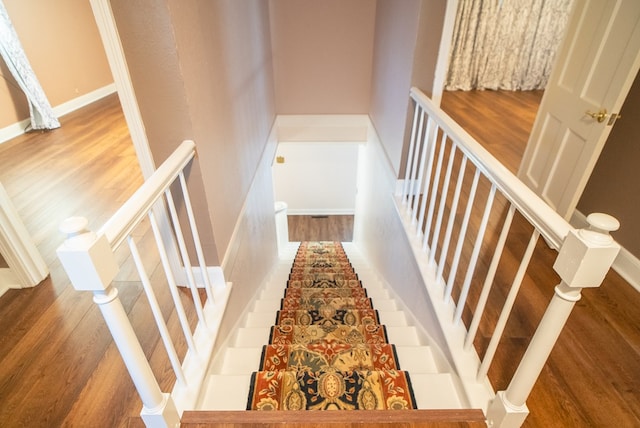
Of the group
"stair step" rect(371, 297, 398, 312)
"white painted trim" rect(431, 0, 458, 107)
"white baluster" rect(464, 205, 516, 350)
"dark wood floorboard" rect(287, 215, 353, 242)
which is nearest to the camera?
"white baluster" rect(464, 205, 516, 350)

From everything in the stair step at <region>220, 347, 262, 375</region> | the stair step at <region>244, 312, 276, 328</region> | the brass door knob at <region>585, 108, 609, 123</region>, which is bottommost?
the stair step at <region>244, 312, 276, 328</region>

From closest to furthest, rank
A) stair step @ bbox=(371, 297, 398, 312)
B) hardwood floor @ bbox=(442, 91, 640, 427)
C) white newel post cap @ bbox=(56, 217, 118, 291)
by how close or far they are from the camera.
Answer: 1. white newel post cap @ bbox=(56, 217, 118, 291)
2. hardwood floor @ bbox=(442, 91, 640, 427)
3. stair step @ bbox=(371, 297, 398, 312)

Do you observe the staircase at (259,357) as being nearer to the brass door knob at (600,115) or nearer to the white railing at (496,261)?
the white railing at (496,261)

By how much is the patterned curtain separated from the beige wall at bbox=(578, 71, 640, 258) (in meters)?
4.38

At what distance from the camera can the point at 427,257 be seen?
6.84 ft

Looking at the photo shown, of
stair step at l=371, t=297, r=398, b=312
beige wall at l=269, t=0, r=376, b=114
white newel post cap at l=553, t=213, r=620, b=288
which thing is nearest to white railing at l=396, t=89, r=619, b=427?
white newel post cap at l=553, t=213, r=620, b=288

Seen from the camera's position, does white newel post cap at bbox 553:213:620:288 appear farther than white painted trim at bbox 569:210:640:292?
No

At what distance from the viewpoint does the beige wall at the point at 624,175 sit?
1991 mm

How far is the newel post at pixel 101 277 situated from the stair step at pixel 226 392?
41 cm

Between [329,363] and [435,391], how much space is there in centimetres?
50

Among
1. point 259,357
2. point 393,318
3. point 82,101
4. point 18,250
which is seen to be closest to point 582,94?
point 393,318

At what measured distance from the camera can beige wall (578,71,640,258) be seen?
1991mm

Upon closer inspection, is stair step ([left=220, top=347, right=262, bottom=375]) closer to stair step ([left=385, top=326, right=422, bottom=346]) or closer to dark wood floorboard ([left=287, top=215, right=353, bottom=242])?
stair step ([left=385, top=326, right=422, bottom=346])

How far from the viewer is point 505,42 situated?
5.93 metres
